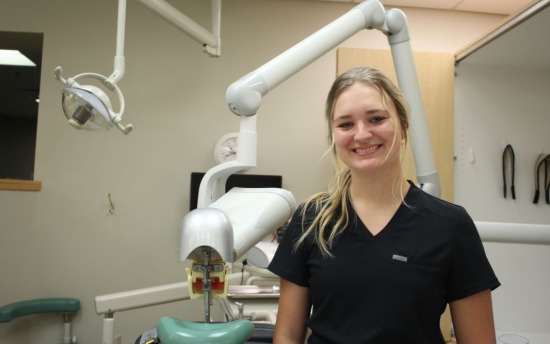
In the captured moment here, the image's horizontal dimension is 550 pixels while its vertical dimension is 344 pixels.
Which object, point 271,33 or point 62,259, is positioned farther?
point 271,33

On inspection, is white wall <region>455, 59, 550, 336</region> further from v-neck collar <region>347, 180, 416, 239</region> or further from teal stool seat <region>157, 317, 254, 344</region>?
teal stool seat <region>157, 317, 254, 344</region>

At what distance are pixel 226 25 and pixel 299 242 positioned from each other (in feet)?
7.30

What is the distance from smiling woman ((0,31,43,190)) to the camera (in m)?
2.89

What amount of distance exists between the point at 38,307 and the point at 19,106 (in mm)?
4727

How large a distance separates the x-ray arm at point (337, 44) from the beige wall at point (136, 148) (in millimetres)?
1541

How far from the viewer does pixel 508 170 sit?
9.01 ft

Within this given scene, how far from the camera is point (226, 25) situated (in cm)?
284

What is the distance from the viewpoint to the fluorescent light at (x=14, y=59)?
340 centimetres

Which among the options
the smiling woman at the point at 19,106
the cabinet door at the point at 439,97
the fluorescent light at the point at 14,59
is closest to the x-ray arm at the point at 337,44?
the cabinet door at the point at 439,97

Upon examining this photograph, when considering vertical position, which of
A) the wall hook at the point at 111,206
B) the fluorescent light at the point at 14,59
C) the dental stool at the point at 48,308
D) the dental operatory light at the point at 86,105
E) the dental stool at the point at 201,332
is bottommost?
the dental stool at the point at 48,308

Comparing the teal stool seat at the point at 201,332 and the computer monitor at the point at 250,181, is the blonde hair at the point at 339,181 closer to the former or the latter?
the teal stool seat at the point at 201,332

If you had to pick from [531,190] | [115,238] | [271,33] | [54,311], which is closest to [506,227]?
[531,190]

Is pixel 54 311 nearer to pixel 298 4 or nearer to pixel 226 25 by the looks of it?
pixel 226 25

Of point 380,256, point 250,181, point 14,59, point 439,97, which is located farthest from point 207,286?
point 14,59
